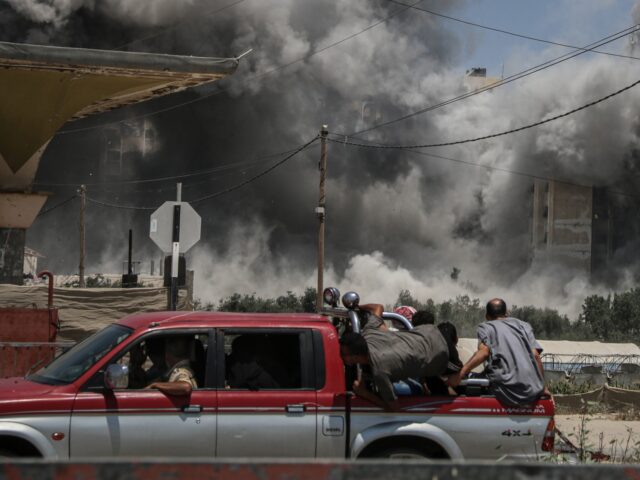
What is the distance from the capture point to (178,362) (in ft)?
21.0

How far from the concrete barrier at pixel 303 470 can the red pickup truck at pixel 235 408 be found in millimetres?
2999

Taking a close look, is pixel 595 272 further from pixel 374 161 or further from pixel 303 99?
pixel 303 99

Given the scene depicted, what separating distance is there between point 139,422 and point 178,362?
1.88ft

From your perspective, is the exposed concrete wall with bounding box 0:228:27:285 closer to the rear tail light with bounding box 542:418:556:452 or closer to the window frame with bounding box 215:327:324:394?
the window frame with bounding box 215:327:324:394

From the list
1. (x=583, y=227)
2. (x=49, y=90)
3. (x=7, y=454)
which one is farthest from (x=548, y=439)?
(x=583, y=227)

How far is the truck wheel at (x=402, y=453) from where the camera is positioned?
621 centimetres

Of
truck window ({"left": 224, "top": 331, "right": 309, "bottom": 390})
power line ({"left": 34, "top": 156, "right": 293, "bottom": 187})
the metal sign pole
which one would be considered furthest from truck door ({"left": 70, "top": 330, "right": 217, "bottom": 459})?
power line ({"left": 34, "top": 156, "right": 293, "bottom": 187})

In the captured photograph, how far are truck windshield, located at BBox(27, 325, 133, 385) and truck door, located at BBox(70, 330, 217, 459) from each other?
0.16m

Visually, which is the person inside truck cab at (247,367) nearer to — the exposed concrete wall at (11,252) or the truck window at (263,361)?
the truck window at (263,361)

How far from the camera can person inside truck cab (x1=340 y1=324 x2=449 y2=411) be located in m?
6.14

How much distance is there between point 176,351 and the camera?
6430mm

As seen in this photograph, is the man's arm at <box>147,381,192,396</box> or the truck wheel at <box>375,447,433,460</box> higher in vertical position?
the man's arm at <box>147,381,192,396</box>

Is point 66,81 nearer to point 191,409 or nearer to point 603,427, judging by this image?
point 603,427

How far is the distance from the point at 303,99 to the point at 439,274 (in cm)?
1214
